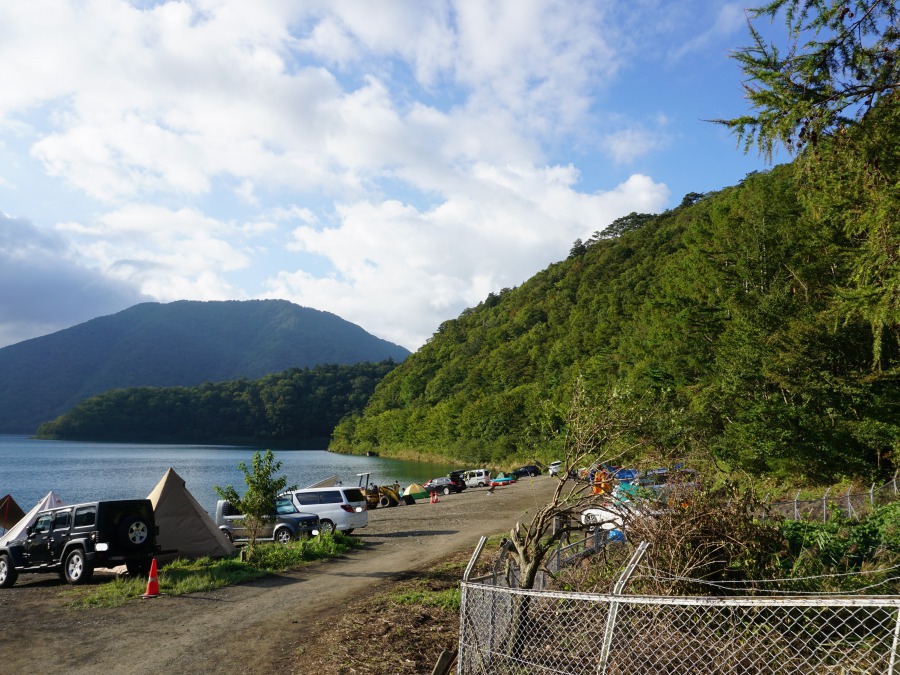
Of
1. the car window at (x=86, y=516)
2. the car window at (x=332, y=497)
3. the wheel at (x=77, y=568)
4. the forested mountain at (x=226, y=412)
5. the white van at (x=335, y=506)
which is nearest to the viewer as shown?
the wheel at (x=77, y=568)

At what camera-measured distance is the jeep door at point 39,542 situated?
47.1 ft

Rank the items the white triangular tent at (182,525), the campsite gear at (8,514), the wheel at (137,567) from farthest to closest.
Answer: the campsite gear at (8,514) → the white triangular tent at (182,525) → the wheel at (137,567)

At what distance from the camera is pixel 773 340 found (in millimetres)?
23703

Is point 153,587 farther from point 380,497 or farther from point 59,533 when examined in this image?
point 380,497

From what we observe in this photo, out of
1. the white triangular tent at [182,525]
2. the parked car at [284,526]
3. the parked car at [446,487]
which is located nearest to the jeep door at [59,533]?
the white triangular tent at [182,525]

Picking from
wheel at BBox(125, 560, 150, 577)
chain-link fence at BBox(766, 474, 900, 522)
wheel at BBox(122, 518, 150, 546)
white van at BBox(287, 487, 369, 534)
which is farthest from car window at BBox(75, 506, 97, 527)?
chain-link fence at BBox(766, 474, 900, 522)

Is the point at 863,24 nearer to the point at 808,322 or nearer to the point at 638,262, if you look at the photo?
the point at 808,322

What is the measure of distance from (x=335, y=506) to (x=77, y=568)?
8459mm

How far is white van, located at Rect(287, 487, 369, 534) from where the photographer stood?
2095 centimetres

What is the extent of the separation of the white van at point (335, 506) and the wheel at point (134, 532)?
6.30 m

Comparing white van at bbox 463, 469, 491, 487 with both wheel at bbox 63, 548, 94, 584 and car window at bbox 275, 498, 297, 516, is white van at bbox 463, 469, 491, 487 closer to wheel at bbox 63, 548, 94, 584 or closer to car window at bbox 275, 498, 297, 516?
car window at bbox 275, 498, 297, 516

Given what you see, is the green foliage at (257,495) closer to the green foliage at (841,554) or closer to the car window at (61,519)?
the car window at (61,519)

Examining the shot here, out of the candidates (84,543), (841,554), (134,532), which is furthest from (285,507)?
(841,554)

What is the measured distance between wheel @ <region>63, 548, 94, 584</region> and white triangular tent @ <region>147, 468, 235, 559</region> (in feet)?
7.89
